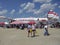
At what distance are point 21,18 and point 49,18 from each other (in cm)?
1037

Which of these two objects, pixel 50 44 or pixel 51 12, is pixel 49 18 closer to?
pixel 51 12

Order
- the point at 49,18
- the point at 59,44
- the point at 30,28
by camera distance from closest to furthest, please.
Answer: the point at 59,44 → the point at 30,28 → the point at 49,18

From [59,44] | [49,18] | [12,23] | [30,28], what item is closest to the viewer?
[59,44]

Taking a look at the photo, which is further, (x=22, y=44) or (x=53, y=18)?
(x=53, y=18)

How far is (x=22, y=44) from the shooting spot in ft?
44.2

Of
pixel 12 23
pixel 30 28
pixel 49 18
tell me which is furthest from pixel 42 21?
pixel 30 28

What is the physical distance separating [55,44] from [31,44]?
64.2 inches

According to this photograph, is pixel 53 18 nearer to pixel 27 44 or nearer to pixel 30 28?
pixel 30 28

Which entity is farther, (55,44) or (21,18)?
(21,18)

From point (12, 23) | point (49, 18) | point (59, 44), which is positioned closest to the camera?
point (59, 44)

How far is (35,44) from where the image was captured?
13219 mm

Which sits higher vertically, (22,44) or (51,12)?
(51,12)

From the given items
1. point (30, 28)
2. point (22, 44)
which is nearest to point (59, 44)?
point (22, 44)

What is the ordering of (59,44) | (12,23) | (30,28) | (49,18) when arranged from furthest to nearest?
(49,18), (12,23), (30,28), (59,44)
